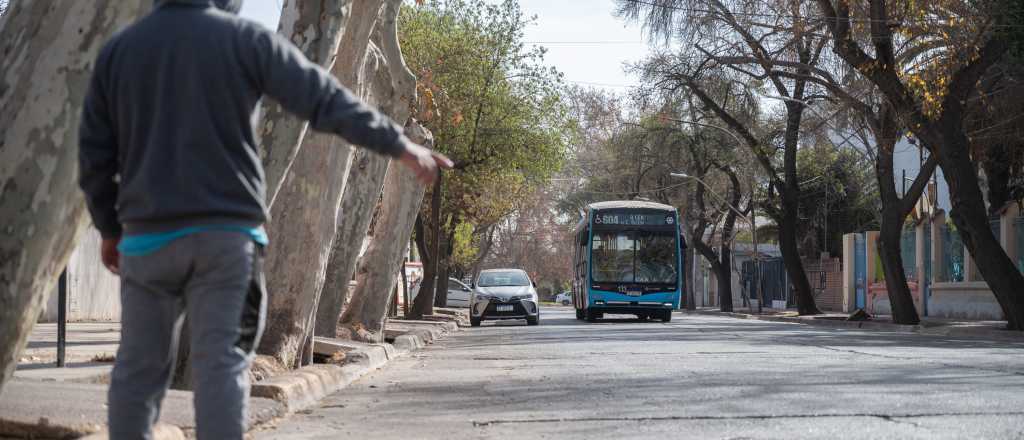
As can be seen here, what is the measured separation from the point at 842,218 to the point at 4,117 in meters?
51.7

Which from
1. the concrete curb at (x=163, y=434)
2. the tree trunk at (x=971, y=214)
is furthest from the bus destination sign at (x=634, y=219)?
the concrete curb at (x=163, y=434)

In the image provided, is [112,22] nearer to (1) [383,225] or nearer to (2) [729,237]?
(1) [383,225]

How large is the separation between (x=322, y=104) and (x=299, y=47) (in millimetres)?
4962

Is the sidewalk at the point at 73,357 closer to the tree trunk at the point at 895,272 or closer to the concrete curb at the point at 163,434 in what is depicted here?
the concrete curb at the point at 163,434

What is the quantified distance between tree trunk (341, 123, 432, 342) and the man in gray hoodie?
44.6 ft

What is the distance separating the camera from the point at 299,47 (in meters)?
8.51

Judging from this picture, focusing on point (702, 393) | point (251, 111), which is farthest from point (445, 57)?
point (251, 111)

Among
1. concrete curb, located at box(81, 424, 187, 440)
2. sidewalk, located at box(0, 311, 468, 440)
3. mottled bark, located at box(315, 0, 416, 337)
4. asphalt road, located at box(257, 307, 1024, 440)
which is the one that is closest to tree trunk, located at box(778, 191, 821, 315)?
asphalt road, located at box(257, 307, 1024, 440)

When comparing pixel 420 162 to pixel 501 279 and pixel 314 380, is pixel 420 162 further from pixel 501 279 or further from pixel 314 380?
pixel 501 279

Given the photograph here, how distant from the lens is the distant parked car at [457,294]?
5322cm

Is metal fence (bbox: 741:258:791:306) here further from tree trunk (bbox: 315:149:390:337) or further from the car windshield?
tree trunk (bbox: 315:149:390:337)

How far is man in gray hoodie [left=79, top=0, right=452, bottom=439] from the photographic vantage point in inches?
142

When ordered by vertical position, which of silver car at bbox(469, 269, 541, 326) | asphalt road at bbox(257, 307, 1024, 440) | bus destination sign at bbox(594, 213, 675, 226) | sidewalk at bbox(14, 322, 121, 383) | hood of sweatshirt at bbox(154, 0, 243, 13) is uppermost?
bus destination sign at bbox(594, 213, 675, 226)

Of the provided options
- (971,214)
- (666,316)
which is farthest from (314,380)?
(666,316)
